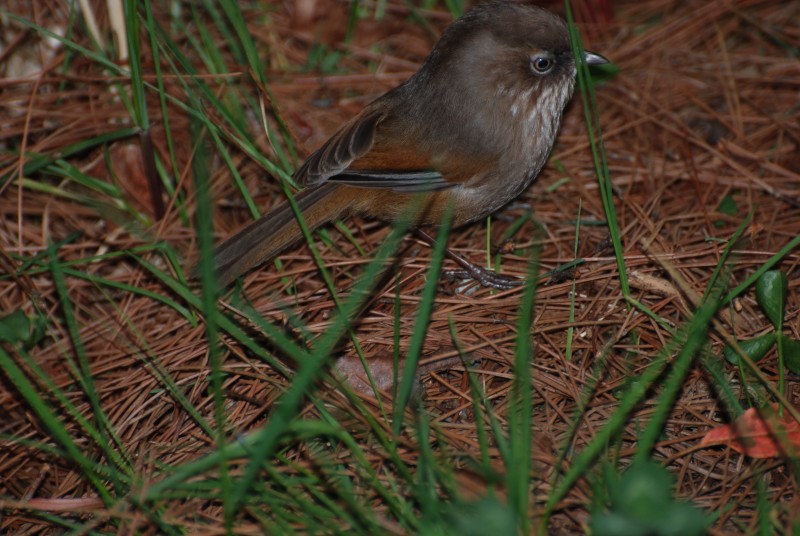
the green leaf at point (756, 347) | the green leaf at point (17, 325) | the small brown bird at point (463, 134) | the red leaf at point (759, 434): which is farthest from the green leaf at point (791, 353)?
the green leaf at point (17, 325)

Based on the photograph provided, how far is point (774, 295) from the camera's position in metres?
2.90

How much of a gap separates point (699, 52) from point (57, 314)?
385cm

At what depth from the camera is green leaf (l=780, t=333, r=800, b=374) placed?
109 inches

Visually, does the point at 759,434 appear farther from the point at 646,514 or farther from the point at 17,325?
the point at 17,325

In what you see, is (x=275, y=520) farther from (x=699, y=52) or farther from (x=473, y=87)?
(x=699, y=52)

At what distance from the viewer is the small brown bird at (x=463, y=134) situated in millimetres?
3570

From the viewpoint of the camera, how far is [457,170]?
361cm

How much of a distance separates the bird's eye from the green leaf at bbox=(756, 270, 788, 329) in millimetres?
1392

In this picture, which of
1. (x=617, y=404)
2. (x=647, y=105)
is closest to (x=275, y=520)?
(x=617, y=404)

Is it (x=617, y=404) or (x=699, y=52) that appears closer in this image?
(x=617, y=404)

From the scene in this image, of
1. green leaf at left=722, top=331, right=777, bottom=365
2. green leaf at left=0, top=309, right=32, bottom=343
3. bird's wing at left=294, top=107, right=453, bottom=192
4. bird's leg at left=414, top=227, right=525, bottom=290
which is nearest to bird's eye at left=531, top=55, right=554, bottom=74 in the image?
bird's wing at left=294, top=107, right=453, bottom=192

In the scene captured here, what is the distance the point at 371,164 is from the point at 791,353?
187cm

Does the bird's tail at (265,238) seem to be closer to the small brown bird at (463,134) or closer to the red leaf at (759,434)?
the small brown bird at (463,134)

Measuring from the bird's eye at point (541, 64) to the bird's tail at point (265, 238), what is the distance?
110cm
